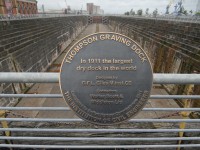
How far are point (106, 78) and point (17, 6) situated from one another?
227 feet

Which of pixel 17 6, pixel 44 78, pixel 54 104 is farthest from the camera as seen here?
pixel 17 6

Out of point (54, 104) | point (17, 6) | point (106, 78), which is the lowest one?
point (54, 104)

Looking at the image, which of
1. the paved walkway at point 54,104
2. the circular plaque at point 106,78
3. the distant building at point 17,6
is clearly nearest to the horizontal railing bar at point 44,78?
the circular plaque at point 106,78

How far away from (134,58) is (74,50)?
830mm

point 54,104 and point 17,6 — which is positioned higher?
point 17,6

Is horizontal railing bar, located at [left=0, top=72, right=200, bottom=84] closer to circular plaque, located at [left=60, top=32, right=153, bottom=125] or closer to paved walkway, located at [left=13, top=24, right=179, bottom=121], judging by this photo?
circular plaque, located at [left=60, top=32, right=153, bottom=125]

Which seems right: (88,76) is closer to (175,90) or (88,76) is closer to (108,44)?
(108,44)

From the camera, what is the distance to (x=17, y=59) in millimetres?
9656

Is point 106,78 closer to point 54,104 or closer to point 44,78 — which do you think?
point 44,78

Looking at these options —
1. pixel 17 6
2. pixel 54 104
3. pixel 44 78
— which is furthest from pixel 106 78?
pixel 17 6

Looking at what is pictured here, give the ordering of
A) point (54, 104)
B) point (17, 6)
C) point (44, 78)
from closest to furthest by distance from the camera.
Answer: point (44, 78), point (54, 104), point (17, 6)

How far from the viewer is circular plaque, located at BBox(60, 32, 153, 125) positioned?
2.59m

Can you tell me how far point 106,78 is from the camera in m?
2.63

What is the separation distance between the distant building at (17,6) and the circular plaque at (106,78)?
5533 centimetres
